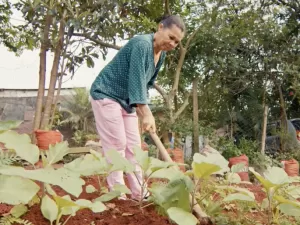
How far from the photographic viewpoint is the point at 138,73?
2.22 meters

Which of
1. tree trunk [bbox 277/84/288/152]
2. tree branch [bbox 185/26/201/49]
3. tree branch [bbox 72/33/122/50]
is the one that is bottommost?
tree trunk [bbox 277/84/288/152]

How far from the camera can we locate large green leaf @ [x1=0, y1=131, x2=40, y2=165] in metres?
1.27

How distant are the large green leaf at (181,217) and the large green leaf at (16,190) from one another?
1.50 feet

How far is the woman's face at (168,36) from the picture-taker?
2.29 metres

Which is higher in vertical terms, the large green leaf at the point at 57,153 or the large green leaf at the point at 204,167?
the large green leaf at the point at 57,153

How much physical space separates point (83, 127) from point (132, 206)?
9.64m

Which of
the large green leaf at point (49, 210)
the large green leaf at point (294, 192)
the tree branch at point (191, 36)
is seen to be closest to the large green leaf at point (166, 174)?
the large green leaf at point (49, 210)

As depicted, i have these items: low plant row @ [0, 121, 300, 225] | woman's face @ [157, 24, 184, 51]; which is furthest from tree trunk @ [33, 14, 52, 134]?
low plant row @ [0, 121, 300, 225]

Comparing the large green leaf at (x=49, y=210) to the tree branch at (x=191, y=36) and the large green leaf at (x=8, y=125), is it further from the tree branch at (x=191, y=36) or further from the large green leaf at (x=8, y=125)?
the tree branch at (x=191, y=36)

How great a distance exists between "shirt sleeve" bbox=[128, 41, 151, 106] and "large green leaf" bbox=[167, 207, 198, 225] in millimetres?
928

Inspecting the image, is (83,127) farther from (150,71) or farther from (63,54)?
(150,71)

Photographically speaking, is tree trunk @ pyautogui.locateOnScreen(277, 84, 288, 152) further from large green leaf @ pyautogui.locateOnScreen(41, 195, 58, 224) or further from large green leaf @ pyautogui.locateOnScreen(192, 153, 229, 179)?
large green leaf @ pyautogui.locateOnScreen(41, 195, 58, 224)

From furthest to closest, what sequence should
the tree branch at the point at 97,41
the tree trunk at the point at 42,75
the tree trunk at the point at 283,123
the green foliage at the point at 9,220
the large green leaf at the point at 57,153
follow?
the tree trunk at the point at 283,123
the tree branch at the point at 97,41
the tree trunk at the point at 42,75
the large green leaf at the point at 57,153
the green foliage at the point at 9,220

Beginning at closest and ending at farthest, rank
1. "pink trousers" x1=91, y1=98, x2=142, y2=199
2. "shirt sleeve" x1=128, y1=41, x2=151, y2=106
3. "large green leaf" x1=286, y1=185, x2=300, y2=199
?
"large green leaf" x1=286, y1=185, x2=300, y2=199
"shirt sleeve" x1=128, y1=41, x2=151, y2=106
"pink trousers" x1=91, y1=98, x2=142, y2=199
